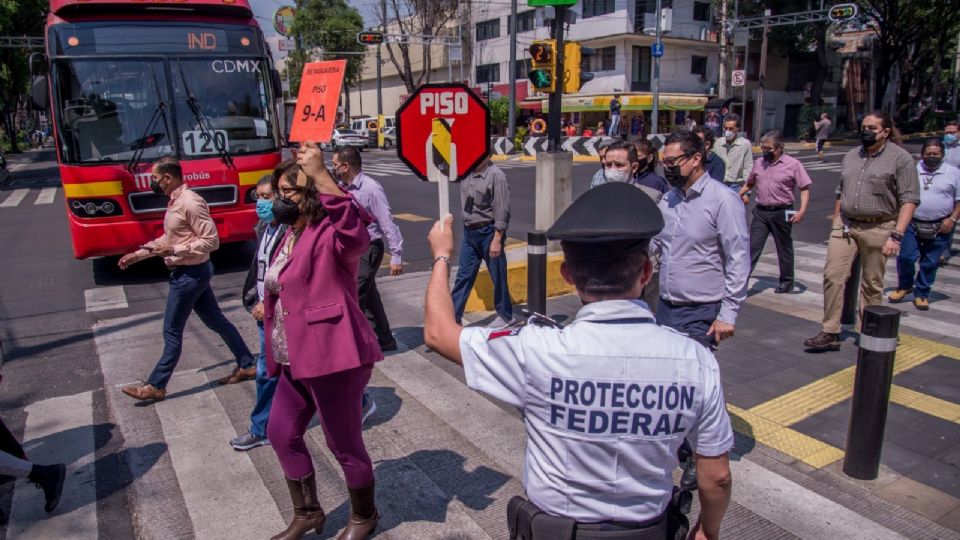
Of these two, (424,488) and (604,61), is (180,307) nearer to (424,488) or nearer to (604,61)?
(424,488)

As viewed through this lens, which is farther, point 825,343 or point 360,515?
point 825,343

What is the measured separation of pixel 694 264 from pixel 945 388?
289cm

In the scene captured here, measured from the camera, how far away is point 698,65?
1666 inches

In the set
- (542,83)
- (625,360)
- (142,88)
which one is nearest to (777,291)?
(542,83)

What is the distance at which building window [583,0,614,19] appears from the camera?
130ft

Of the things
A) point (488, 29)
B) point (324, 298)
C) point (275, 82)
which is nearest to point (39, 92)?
point (275, 82)

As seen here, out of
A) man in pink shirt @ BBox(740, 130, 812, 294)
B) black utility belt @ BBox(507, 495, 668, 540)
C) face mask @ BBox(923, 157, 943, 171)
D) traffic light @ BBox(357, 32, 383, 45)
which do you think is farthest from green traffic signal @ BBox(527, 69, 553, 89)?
traffic light @ BBox(357, 32, 383, 45)

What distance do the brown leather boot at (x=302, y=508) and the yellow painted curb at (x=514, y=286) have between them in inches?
159

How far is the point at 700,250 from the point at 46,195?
2192 centimetres

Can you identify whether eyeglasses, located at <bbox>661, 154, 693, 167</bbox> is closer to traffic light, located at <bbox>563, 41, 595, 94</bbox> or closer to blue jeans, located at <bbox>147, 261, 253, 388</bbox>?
blue jeans, located at <bbox>147, 261, 253, 388</bbox>

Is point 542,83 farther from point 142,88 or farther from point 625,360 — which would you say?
point 625,360

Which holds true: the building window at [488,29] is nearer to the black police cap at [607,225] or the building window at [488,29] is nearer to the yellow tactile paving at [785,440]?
the yellow tactile paving at [785,440]

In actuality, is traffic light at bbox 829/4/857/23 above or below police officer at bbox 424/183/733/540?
above

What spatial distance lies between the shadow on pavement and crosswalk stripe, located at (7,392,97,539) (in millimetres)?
1390
